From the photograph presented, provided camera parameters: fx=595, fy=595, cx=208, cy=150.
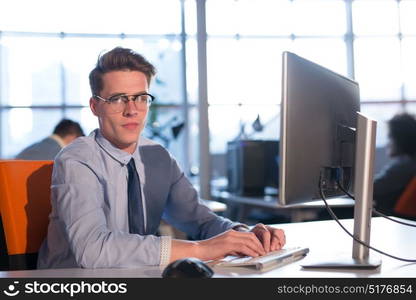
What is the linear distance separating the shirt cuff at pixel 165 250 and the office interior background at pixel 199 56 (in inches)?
234

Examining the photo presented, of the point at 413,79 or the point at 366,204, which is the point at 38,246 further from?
the point at 413,79

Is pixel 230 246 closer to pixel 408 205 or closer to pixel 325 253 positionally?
pixel 325 253

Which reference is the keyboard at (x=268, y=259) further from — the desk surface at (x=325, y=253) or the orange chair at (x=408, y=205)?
the orange chair at (x=408, y=205)

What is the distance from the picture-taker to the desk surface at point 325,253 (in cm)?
143

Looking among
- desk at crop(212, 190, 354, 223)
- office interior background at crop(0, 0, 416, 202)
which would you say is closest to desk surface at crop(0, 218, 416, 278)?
desk at crop(212, 190, 354, 223)

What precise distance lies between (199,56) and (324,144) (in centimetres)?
671

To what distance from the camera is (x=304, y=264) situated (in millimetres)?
1532

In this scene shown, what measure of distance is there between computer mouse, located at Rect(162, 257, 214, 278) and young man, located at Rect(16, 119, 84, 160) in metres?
3.56

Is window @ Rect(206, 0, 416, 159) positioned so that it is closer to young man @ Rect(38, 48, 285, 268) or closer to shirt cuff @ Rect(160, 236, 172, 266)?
young man @ Rect(38, 48, 285, 268)

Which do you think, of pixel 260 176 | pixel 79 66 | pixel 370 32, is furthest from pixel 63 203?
pixel 370 32

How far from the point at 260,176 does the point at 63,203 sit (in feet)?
13.1

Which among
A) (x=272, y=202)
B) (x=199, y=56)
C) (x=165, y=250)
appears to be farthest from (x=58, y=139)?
Result: (x=165, y=250)

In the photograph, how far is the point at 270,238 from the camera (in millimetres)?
1805

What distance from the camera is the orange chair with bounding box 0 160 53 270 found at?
1.94 metres
